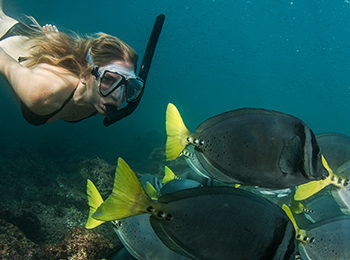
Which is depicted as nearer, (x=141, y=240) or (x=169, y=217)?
(x=169, y=217)

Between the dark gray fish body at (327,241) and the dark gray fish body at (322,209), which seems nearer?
the dark gray fish body at (327,241)

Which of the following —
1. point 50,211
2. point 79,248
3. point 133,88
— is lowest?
point 50,211

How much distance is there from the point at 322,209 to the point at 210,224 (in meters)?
1.75

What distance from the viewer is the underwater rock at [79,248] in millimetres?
2242

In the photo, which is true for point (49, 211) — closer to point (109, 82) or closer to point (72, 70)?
point (72, 70)

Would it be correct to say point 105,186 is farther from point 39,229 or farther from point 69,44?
point 69,44

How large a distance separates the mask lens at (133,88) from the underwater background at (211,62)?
7031mm

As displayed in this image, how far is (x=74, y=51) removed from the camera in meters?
2.85

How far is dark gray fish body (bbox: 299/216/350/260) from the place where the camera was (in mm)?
1272

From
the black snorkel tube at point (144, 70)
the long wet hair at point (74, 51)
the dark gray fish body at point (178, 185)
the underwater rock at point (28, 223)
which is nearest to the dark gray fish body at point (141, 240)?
the dark gray fish body at point (178, 185)

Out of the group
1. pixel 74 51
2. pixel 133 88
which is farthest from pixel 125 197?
pixel 74 51

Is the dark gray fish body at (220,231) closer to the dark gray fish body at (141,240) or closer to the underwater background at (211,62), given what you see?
the dark gray fish body at (141,240)

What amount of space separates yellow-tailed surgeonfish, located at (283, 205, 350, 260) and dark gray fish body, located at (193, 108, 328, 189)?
494 millimetres

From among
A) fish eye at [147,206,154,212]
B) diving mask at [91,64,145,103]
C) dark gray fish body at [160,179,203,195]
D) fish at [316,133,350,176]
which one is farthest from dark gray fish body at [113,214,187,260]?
diving mask at [91,64,145,103]
